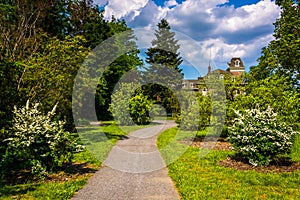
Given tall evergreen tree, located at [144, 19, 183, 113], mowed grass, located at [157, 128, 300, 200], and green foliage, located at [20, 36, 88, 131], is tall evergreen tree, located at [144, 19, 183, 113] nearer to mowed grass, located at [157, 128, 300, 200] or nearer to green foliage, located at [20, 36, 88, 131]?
green foliage, located at [20, 36, 88, 131]

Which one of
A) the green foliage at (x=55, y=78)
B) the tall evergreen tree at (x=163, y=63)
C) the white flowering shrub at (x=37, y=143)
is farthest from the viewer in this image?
the tall evergreen tree at (x=163, y=63)

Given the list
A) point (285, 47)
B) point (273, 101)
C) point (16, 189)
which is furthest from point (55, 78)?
point (285, 47)

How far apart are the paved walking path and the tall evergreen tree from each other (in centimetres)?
2646

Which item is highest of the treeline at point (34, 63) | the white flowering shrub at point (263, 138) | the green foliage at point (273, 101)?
the treeline at point (34, 63)

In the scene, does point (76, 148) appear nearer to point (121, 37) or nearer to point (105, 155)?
point (105, 155)

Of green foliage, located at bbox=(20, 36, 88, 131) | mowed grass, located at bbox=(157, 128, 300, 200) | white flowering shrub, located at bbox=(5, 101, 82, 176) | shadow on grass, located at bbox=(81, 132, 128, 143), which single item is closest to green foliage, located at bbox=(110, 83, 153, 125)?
shadow on grass, located at bbox=(81, 132, 128, 143)

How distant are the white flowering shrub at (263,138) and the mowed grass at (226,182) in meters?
0.81

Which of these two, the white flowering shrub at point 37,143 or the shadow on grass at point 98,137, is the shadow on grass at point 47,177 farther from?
the shadow on grass at point 98,137

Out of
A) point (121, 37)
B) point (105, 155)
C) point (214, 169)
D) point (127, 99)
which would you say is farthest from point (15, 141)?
point (121, 37)

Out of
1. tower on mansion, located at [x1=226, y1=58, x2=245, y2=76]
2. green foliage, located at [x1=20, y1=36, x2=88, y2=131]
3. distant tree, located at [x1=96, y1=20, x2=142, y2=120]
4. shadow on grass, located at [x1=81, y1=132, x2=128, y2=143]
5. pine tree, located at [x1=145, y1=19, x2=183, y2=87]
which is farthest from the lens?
tower on mansion, located at [x1=226, y1=58, x2=245, y2=76]

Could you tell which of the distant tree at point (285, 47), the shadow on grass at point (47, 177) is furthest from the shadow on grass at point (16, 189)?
the distant tree at point (285, 47)

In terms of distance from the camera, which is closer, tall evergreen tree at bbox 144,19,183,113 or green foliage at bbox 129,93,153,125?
green foliage at bbox 129,93,153,125

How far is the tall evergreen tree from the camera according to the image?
3788cm

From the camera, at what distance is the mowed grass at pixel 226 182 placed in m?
5.29
